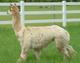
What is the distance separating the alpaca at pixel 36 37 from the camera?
26.4 ft

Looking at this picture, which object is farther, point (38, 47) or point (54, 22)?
point (54, 22)

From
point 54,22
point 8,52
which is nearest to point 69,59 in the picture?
point 8,52

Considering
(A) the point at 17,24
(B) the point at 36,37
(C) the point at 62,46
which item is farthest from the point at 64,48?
(A) the point at 17,24

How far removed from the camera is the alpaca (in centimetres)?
804

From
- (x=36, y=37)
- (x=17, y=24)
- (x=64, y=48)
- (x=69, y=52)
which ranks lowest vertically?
(x=69, y=52)

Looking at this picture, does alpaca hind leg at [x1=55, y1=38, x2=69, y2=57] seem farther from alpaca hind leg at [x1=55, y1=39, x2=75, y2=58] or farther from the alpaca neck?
the alpaca neck

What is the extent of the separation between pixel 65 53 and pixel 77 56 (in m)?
0.59

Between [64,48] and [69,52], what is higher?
[64,48]

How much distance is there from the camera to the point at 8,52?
977cm

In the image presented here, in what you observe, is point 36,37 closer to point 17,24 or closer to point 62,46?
point 17,24

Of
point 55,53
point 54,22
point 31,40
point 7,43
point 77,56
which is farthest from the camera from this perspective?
point 54,22

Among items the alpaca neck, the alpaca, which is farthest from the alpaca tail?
the alpaca neck

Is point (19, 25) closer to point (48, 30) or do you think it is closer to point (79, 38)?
point (48, 30)

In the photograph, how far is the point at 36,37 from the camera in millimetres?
8086
